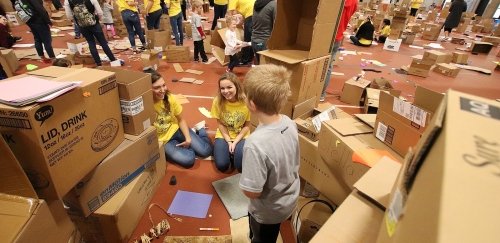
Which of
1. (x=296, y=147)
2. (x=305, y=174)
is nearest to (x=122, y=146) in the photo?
(x=296, y=147)

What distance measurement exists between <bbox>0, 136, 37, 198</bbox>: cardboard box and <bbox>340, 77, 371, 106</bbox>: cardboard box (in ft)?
11.9

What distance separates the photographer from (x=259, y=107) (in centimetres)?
122

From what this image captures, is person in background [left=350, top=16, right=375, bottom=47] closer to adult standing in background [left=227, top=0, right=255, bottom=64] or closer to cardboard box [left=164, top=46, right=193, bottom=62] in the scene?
adult standing in background [left=227, top=0, right=255, bottom=64]

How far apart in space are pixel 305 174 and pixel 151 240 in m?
1.20

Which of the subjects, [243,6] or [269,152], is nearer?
[269,152]

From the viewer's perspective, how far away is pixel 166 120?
94.0 inches

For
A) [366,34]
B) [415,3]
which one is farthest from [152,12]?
[415,3]

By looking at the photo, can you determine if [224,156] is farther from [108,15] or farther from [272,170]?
[108,15]

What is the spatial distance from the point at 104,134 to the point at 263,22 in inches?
112

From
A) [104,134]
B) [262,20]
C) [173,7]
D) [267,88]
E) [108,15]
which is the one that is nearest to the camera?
[267,88]

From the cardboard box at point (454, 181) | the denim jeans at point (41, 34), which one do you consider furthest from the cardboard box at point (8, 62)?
the cardboard box at point (454, 181)

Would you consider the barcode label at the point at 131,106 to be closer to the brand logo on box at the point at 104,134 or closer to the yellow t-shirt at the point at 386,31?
the brand logo on box at the point at 104,134

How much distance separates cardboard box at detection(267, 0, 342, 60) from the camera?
221 cm

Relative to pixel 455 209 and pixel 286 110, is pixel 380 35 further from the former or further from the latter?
pixel 455 209
